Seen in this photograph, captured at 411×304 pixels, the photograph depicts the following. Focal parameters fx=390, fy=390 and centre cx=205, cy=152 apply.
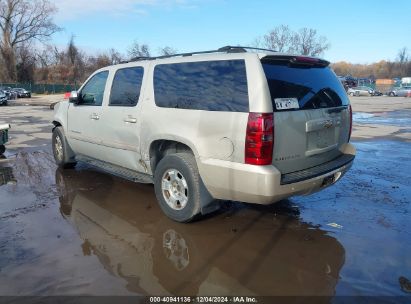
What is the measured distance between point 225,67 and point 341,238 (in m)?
2.33

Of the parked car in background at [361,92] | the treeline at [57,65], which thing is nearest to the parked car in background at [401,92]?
the parked car in background at [361,92]

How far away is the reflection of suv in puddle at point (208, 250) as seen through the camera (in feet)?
11.4

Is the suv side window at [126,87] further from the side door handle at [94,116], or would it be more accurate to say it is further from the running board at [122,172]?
the running board at [122,172]

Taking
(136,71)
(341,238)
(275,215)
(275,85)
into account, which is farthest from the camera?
(136,71)

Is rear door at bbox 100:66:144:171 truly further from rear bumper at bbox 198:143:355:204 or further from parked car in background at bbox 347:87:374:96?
parked car in background at bbox 347:87:374:96

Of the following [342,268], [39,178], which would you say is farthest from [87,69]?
[342,268]

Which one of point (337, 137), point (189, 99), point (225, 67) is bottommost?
point (337, 137)

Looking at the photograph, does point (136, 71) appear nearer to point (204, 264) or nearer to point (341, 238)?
point (204, 264)

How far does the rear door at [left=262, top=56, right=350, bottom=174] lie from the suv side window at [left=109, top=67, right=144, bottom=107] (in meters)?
2.04

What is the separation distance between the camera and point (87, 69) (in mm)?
73000

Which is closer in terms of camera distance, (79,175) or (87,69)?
(79,175)

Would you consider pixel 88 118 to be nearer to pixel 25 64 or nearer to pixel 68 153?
pixel 68 153

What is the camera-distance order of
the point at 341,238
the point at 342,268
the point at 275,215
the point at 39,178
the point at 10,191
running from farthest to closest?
the point at 39,178 < the point at 10,191 < the point at 275,215 < the point at 341,238 < the point at 342,268

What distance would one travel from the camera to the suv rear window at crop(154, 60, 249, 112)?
162 inches
